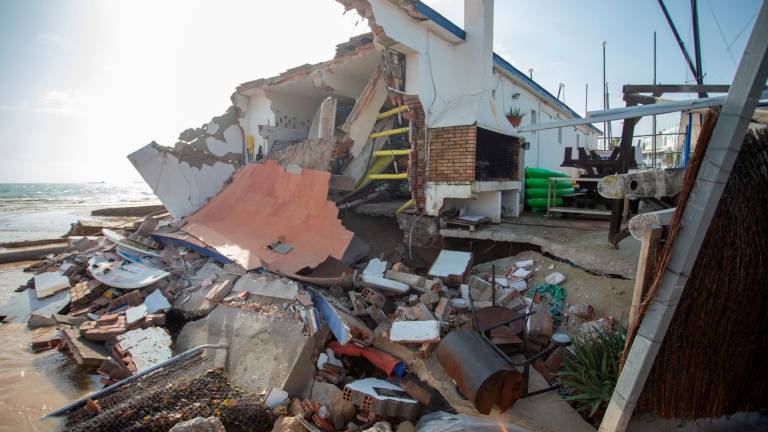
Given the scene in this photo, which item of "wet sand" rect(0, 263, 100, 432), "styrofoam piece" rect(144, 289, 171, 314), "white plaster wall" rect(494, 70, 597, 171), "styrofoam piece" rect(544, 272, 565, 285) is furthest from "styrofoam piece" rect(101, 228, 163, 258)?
"white plaster wall" rect(494, 70, 597, 171)

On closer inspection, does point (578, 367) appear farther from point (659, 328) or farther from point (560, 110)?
point (560, 110)

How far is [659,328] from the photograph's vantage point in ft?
7.86

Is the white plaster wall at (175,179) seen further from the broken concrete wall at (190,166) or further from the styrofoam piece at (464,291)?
the styrofoam piece at (464,291)

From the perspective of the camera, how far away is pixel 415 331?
4.11 metres

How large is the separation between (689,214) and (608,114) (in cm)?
268

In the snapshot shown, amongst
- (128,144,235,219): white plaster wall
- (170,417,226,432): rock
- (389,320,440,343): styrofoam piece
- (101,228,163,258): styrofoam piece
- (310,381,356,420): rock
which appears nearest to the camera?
(170,417,226,432): rock

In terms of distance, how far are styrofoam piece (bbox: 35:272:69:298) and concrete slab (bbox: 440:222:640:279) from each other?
6.79m

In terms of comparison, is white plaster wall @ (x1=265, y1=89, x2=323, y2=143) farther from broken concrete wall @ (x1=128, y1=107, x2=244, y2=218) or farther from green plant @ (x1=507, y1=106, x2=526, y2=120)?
green plant @ (x1=507, y1=106, x2=526, y2=120)

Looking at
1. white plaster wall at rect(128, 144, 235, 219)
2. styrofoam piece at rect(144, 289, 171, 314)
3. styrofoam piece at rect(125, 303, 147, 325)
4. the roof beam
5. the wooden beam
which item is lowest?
styrofoam piece at rect(125, 303, 147, 325)

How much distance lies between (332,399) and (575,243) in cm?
411

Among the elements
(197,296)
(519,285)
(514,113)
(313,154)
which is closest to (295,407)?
(197,296)

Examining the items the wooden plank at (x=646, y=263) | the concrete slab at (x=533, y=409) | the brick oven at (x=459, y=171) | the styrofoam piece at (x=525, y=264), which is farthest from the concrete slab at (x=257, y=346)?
the brick oven at (x=459, y=171)

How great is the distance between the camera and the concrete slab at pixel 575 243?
15.2ft

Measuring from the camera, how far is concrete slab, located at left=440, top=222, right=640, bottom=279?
15.2 feet
